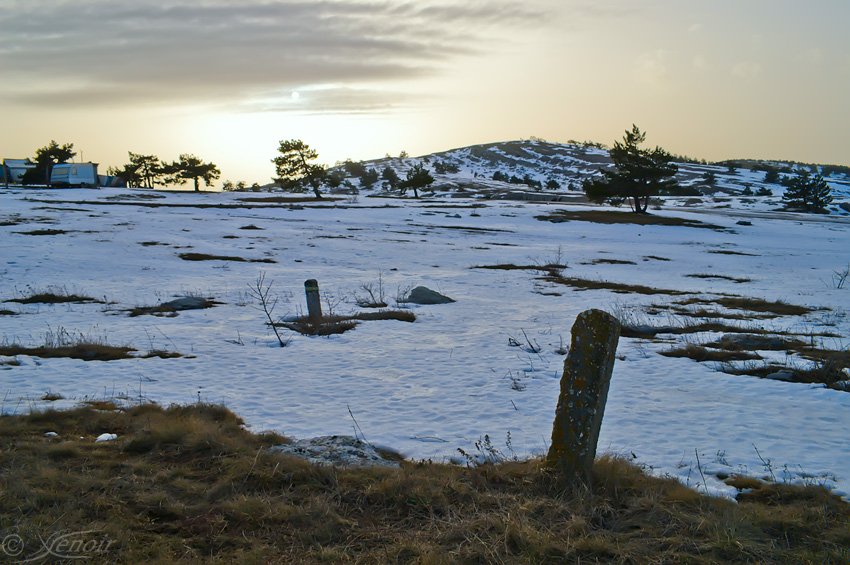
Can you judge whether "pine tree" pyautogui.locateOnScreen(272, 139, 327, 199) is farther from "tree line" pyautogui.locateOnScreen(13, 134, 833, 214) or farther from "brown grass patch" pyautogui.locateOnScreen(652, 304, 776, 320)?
"brown grass patch" pyautogui.locateOnScreen(652, 304, 776, 320)

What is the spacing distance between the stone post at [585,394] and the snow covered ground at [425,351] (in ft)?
4.23

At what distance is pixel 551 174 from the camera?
13212 cm

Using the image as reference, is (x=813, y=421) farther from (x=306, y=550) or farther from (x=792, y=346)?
(x=306, y=550)

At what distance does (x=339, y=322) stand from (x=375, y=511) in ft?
30.5

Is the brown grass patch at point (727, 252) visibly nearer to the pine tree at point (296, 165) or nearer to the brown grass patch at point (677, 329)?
the brown grass patch at point (677, 329)

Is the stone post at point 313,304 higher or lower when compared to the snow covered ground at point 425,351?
higher

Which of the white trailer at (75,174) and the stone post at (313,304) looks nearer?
the stone post at (313,304)

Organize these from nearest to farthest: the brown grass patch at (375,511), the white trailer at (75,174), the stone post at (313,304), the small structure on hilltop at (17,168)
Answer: the brown grass patch at (375,511) → the stone post at (313,304) → the white trailer at (75,174) → the small structure on hilltop at (17,168)

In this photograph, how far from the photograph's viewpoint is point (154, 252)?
2519cm

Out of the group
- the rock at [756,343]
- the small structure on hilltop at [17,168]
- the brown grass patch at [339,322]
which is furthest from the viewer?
the small structure on hilltop at [17,168]

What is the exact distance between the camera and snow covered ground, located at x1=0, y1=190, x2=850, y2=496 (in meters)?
7.21

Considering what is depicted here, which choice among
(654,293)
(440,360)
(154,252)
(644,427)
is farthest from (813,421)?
(154,252)

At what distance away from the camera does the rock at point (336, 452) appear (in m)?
5.55

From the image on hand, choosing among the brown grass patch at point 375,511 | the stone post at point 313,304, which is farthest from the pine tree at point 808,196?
the brown grass patch at point 375,511
